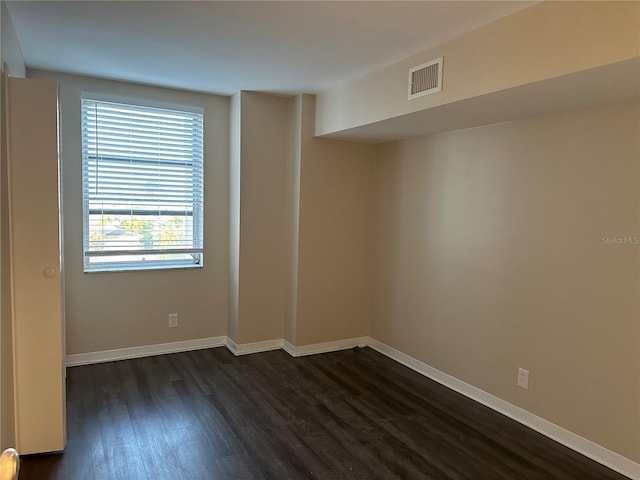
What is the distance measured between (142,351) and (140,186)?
4.89 feet

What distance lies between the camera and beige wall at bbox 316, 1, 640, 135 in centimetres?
183

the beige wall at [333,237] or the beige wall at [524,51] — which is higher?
the beige wall at [524,51]

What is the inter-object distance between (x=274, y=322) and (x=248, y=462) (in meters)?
1.89

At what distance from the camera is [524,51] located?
7.09ft

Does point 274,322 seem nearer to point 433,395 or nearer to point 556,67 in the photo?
point 433,395

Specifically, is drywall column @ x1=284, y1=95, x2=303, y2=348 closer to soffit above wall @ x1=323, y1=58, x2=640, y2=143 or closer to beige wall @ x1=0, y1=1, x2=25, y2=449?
soffit above wall @ x1=323, y1=58, x2=640, y2=143

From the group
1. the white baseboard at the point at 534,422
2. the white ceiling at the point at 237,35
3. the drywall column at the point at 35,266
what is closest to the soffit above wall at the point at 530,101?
the white ceiling at the point at 237,35

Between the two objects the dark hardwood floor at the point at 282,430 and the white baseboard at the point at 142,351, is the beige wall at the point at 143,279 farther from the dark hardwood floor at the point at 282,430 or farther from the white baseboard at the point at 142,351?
the dark hardwood floor at the point at 282,430

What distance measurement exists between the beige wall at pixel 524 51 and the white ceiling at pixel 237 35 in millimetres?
81

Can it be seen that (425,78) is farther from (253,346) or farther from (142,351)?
(142,351)

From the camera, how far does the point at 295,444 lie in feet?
8.73

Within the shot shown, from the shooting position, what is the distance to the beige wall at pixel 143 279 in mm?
3607

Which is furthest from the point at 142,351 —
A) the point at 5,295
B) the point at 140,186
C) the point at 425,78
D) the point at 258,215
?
the point at 425,78

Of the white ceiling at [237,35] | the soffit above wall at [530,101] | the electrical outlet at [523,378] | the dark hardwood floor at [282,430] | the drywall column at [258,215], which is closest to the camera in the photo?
the soffit above wall at [530,101]
